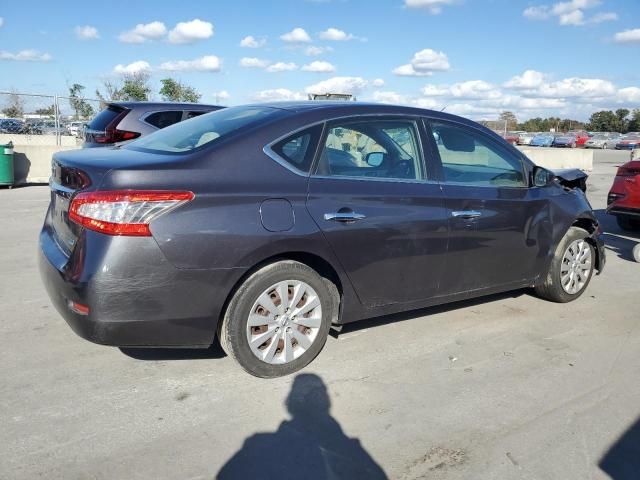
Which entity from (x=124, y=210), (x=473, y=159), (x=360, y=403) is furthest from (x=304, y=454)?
(x=473, y=159)

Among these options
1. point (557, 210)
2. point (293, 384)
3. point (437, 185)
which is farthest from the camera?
point (557, 210)

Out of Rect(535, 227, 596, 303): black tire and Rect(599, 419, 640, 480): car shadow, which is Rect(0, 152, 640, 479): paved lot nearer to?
Rect(599, 419, 640, 480): car shadow

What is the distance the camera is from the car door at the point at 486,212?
422cm

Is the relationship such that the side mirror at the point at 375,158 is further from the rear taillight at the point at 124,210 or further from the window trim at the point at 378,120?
the rear taillight at the point at 124,210

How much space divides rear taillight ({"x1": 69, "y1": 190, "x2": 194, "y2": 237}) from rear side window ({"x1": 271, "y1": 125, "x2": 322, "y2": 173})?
0.81m

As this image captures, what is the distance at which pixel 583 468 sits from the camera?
109 inches

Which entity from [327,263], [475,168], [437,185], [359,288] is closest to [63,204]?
[327,263]

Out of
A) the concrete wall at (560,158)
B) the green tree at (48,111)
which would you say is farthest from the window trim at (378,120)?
the concrete wall at (560,158)

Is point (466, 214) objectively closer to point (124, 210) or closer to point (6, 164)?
point (124, 210)

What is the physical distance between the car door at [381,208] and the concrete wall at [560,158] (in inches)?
733

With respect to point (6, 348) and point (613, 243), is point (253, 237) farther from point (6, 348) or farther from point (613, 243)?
point (613, 243)

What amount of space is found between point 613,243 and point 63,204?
774 centimetres

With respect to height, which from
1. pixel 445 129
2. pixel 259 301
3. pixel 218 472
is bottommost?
pixel 218 472

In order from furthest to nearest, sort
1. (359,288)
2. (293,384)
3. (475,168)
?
(475,168) → (359,288) → (293,384)
